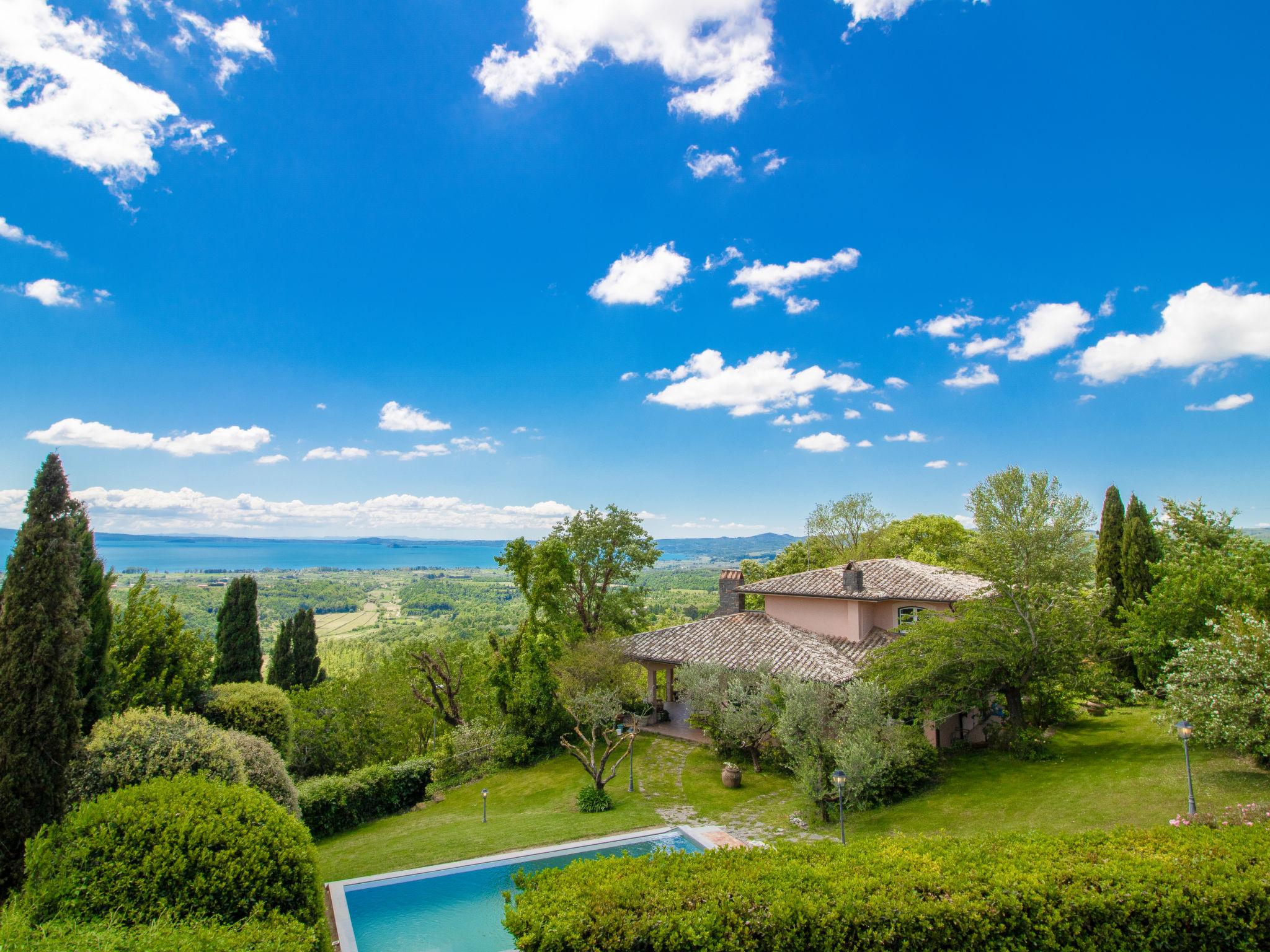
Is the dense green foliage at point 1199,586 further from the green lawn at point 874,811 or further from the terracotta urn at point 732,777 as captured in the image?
the terracotta urn at point 732,777

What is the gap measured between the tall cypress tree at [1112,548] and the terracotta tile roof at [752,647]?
481 inches

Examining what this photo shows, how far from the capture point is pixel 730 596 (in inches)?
1160

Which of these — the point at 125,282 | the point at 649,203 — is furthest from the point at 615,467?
the point at 125,282

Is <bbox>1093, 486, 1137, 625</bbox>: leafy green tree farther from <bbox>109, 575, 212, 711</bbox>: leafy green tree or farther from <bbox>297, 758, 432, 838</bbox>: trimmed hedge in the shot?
<bbox>109, 575, 212, 711</bbox>: leafy green tree

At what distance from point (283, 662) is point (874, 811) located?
33.4 m

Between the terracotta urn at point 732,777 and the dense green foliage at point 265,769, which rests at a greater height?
the dense green foliage at point 265,769

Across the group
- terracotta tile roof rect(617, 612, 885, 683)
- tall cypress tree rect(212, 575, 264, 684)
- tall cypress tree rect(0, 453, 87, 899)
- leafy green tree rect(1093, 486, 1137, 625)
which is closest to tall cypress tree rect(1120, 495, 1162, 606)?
leafy green tree rect(1093, 486, 1137, 625)

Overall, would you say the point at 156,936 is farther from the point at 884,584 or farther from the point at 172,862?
the point at 884,584

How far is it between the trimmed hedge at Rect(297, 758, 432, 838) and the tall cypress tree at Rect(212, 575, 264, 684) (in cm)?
750

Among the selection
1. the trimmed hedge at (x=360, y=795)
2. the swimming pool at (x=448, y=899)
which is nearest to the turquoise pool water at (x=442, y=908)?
the swimming pool at (x=448, y=899)

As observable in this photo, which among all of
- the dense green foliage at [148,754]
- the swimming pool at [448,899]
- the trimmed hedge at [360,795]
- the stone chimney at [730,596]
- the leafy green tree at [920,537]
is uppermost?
the leafy green tree at [920,537]

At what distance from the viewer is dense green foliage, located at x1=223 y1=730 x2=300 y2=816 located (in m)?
11.7

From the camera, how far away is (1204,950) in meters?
6.69

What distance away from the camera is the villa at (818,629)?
2131 cm
